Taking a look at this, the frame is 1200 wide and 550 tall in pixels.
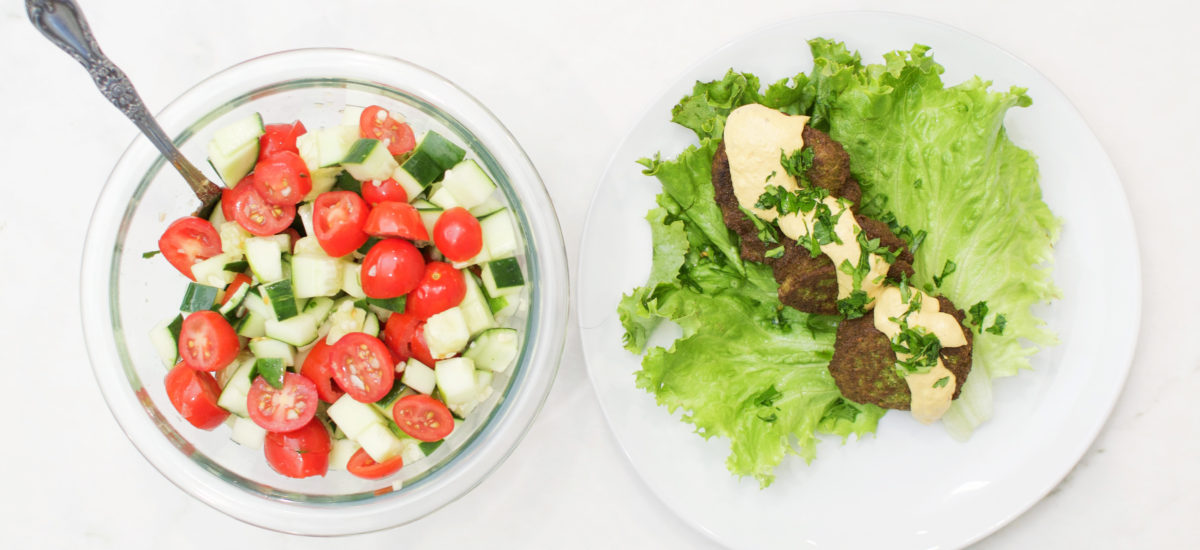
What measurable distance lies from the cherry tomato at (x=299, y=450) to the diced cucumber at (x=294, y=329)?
0.22m

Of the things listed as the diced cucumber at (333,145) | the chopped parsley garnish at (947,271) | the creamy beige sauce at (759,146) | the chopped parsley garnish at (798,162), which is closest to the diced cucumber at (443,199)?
the diced cucumber at (333,145)

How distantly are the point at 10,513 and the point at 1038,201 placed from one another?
3.46 metres

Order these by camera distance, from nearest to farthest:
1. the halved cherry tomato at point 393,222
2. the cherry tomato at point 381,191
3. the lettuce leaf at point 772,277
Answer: the halved cherry tomato at point 393,222, the cherry tomato at point 381,191, the lettuce leaf at point 772,277

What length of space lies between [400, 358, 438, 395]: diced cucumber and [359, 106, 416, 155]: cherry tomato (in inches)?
22.4

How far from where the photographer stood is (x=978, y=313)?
224cm

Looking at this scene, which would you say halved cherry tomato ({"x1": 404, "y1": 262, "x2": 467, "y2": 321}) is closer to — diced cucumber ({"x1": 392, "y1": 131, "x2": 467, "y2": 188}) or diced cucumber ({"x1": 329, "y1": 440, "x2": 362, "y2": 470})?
diced cucumber ({"x1": 392, "y1": 131, "x2": 467, "y2": 188})

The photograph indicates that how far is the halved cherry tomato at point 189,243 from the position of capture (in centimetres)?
199

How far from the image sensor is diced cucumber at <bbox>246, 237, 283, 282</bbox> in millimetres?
1955

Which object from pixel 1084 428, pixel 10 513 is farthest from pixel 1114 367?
pixel 10 513

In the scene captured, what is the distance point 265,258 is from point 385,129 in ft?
1.49

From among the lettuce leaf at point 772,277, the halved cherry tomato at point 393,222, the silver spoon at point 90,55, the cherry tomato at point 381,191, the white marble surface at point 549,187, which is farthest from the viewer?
the white marble surface at point 549,187

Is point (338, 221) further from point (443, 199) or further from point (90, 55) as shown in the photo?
point (90, 55)

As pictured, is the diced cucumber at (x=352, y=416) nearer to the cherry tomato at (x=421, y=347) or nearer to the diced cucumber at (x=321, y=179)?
the cherry tomato at (x=421, y=347)

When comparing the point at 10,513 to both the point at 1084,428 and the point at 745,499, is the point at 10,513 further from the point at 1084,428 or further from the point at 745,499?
the point at 1084,428
